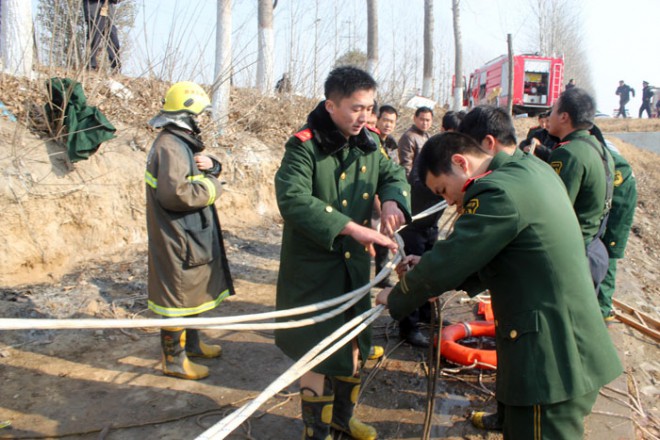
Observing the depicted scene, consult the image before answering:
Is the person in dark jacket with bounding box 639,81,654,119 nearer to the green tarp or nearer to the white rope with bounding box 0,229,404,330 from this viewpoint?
the green tarp

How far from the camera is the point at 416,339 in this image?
3680 mm

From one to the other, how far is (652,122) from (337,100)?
894 inches

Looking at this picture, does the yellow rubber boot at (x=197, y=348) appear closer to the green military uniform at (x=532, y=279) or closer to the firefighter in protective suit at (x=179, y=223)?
the firefighter in protective suit at (x=179, y=223)

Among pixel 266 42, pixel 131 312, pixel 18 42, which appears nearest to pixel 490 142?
pixel 131 312

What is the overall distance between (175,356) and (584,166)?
110 inches

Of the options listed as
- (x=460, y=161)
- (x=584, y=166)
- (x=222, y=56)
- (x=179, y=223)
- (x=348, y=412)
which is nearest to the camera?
(x=460, y=161)

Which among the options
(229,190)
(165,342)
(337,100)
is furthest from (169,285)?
(229,190)

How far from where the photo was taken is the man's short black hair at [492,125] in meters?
2.79

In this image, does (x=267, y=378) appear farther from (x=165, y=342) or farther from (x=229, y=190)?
(x=229, y=190)

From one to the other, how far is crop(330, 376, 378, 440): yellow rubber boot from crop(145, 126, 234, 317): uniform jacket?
3.54 feet

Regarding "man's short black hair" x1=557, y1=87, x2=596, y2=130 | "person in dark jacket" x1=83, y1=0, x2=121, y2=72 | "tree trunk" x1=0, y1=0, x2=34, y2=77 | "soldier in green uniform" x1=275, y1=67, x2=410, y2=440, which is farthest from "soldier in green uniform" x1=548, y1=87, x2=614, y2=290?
"tree trunk" x1=0, y1=0, x2=34, y2=77

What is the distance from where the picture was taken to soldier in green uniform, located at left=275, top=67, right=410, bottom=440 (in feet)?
7.16

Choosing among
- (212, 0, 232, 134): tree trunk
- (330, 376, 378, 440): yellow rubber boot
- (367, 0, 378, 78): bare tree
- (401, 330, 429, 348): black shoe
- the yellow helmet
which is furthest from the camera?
(367, 0, 378, 78): bare tree

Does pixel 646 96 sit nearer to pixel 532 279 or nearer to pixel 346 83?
pixel 346 83
